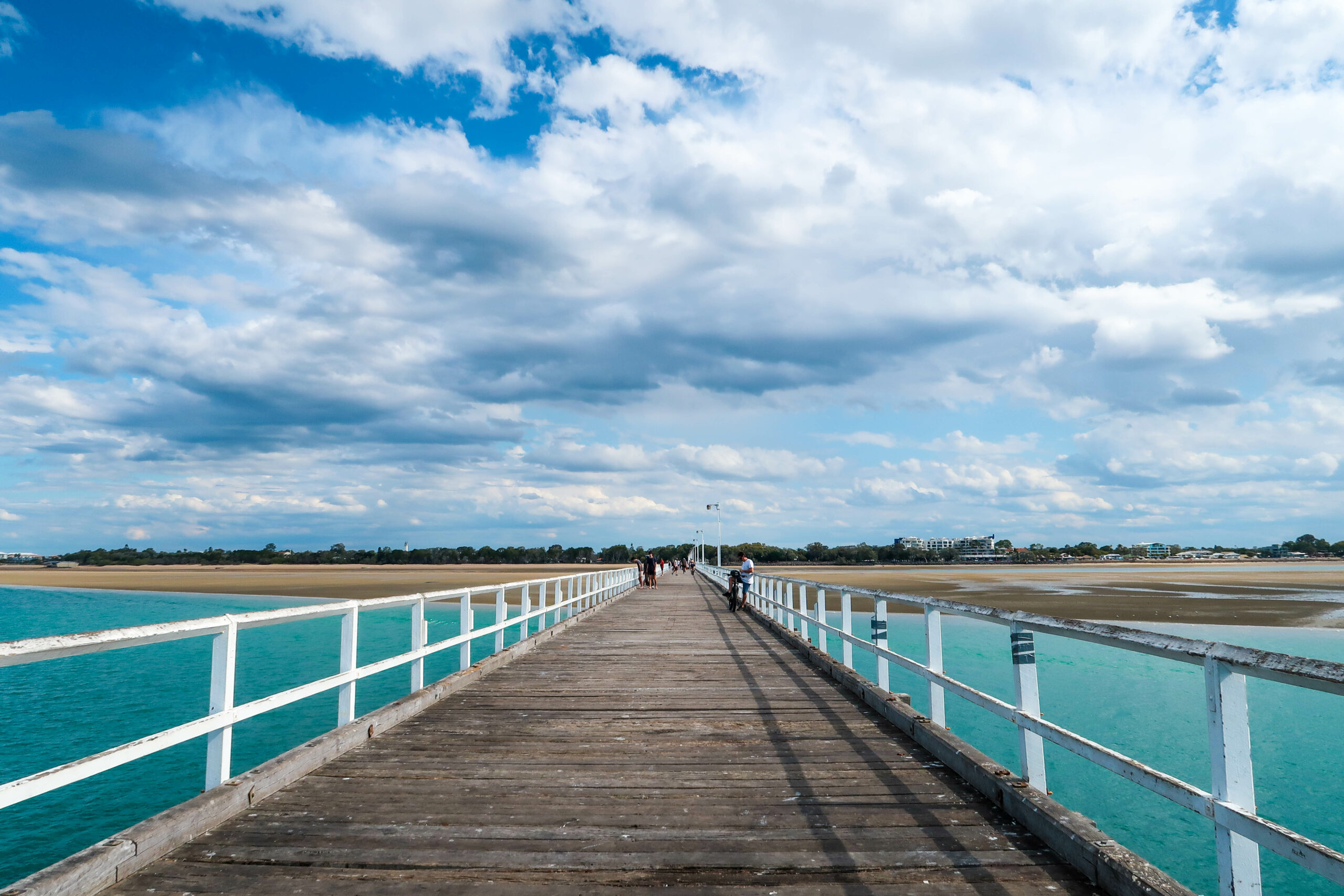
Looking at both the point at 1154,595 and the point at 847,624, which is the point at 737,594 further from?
the point at 1154,595

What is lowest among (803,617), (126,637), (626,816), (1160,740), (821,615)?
(1160,740)

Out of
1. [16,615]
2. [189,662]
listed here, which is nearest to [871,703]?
[189,662]

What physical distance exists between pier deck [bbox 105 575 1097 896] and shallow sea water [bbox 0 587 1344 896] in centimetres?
482

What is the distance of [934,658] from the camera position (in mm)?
5879

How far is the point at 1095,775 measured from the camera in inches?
418

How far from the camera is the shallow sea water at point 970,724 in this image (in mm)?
8719

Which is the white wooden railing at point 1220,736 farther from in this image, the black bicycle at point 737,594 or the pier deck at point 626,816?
the black bicycle at point 737,594

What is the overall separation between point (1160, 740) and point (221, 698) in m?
12.8

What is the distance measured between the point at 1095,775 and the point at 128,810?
12.8m

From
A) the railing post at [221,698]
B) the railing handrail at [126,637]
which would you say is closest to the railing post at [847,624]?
the railing handrail at [126,637]

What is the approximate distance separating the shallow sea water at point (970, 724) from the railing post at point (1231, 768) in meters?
6.10

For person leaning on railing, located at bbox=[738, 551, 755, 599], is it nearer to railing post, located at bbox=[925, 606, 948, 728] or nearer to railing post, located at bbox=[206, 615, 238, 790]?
railing post, located at bbox=[925, 606, 948, 728]

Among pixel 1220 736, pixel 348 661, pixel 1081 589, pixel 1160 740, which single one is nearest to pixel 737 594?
pixel 1160 740

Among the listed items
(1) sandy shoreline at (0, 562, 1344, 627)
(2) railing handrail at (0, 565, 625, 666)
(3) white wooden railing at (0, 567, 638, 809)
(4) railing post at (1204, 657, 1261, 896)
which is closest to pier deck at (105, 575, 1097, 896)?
(3) white wooden railing at (0, 567, 638, 809)
